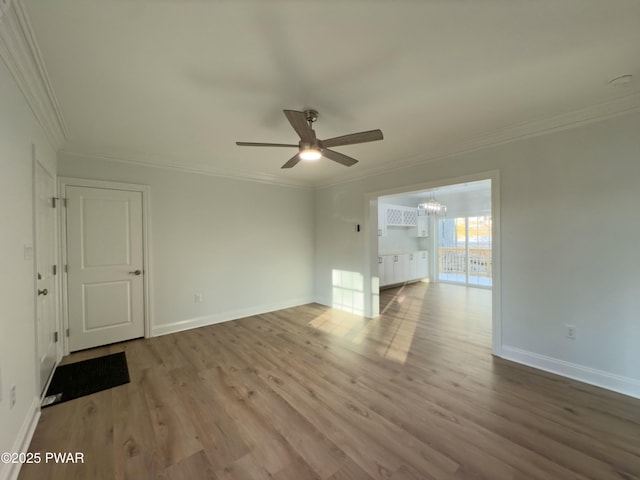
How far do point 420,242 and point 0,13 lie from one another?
878cm

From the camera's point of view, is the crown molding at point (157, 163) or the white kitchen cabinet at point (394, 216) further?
the white kitchen cabinet at point (394, 216)

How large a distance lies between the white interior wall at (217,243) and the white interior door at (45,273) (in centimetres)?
67

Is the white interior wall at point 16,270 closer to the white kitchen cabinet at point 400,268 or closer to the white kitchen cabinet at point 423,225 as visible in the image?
the white kitchen cabinet at point 400,268

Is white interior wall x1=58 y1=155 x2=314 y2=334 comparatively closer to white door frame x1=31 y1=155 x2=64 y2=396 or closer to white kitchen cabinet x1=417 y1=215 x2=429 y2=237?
white door frame x1=31 y1=155 x2=64 y2=396

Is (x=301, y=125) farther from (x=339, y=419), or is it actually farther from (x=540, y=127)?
(x=540, y=127)

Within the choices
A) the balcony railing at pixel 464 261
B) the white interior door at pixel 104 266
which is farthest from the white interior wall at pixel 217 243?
the balcony railing at pixel 464 261

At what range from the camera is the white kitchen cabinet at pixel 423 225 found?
319 inches

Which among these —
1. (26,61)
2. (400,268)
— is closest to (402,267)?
(400,268)

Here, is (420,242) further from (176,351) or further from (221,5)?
(221,5)

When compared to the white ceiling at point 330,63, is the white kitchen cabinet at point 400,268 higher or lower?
lower

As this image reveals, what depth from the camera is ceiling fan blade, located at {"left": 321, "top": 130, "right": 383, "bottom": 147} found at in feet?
7.14

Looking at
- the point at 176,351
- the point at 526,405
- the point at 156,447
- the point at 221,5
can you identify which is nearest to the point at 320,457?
the point at 156,447

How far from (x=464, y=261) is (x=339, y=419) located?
23.4ft

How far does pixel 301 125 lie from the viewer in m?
2.08
